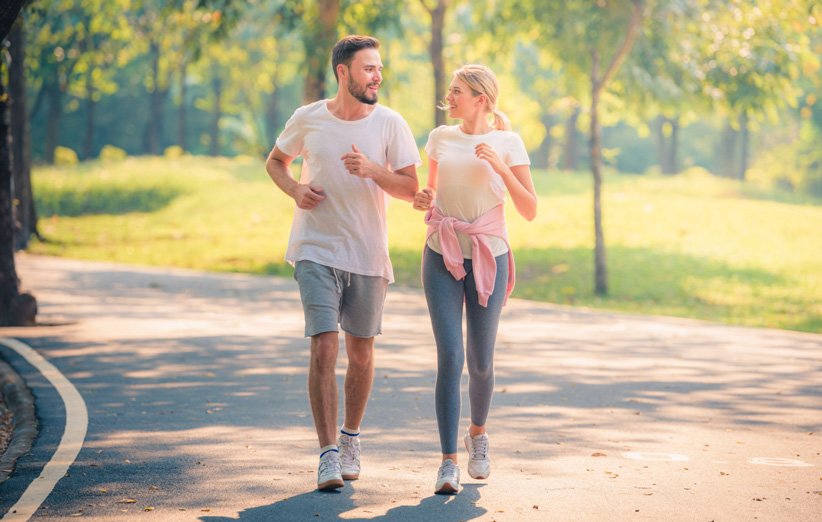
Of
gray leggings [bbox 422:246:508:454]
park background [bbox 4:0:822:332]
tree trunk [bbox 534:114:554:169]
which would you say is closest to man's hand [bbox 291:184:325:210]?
gray leggings [bbox 422:246:508:454]

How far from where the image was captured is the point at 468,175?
6500 mm

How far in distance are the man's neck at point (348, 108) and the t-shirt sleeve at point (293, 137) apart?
0.54 feet

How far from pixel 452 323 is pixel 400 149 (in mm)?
889

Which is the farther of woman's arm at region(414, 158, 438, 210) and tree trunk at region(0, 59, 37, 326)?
tree trunk at region(0, 59, 37, 326)

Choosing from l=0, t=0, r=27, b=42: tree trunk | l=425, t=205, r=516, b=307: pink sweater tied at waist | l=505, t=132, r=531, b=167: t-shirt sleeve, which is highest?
l=0, t=0, r=27, b=42: tree trunk

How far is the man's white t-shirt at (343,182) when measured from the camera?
651 cm

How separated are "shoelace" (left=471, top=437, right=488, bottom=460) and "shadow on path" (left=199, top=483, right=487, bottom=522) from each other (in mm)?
285

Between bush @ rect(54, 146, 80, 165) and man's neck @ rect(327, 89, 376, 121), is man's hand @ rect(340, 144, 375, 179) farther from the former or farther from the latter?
bush @ rect(54, 146, 80, 165)

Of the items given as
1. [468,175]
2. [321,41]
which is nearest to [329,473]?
[468,175]

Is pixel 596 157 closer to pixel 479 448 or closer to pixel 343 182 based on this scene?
pixel 479 448

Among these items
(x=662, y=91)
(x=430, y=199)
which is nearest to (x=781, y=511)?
(x=430, y=199)

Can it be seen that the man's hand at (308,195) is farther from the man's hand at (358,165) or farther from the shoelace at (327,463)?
the shoelace at (327,463)

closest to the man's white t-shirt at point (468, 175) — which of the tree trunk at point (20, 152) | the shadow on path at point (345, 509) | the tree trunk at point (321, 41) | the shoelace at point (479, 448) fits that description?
the shoelace at point (479, 448)

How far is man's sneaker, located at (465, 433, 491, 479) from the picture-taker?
669cm
